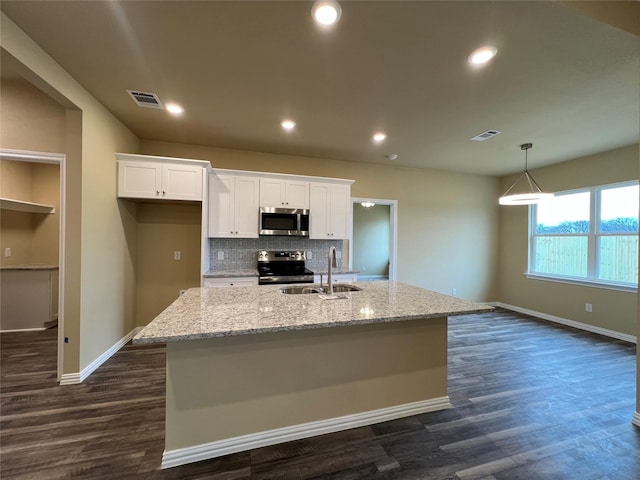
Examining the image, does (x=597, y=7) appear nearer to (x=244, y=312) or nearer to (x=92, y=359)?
(x=244, y=312)

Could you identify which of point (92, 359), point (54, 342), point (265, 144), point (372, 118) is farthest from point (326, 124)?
point (54, 342)

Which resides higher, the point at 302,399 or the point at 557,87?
the point at 557,87

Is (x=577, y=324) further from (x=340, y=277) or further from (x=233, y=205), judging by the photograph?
(x=233, y=205)

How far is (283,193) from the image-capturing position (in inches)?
160

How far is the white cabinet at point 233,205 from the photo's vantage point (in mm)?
3783

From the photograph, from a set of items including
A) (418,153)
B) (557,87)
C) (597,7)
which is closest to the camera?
(597,7)

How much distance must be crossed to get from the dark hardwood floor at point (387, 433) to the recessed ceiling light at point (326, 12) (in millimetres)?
2765

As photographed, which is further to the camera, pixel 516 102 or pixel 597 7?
pixel 516 102

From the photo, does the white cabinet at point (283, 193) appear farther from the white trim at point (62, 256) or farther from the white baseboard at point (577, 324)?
the white baseboard at point (577, 324)

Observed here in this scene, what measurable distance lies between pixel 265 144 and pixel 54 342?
389 cm

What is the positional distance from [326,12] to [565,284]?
5650 millimetres

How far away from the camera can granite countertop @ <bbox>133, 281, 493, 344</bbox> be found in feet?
4.80

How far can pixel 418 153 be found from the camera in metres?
4.37

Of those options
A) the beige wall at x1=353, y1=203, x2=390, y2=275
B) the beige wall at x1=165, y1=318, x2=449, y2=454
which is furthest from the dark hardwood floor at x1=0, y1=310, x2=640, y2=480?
the beige wall at x1=353, y1=203, x2=390, y2=275
